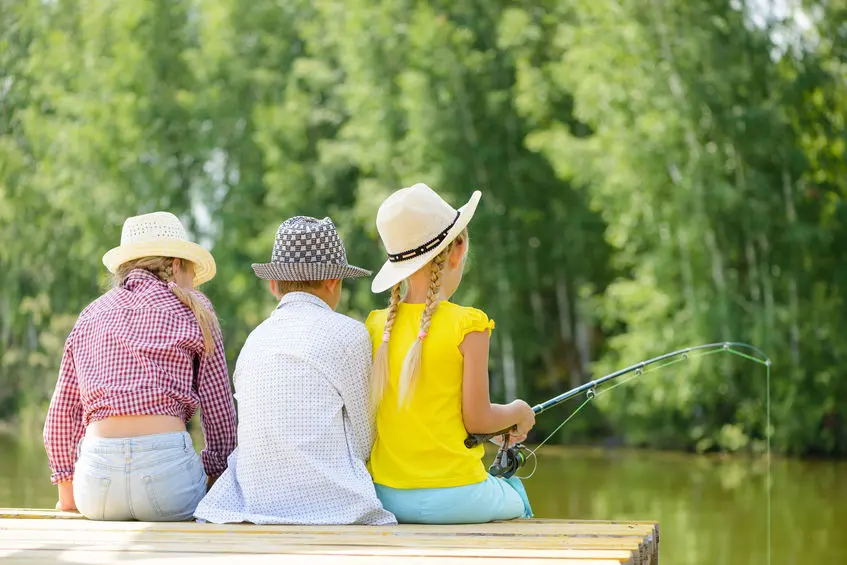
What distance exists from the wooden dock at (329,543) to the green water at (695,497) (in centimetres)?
432

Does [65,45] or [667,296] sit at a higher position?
[65,45]

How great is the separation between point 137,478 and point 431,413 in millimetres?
839

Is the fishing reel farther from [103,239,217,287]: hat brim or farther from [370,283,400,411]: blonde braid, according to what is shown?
[103,239,217,287]: hat brim

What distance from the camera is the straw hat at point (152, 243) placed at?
4.16m

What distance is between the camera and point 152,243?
4.15 meters

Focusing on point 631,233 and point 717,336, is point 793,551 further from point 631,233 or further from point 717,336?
point 631,233

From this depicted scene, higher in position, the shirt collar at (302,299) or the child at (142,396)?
the shirt collar at (302,299)

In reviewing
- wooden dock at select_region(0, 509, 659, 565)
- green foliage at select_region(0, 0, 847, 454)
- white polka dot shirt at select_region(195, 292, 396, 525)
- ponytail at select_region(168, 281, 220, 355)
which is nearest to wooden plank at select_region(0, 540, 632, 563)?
wooden dock at select_region(0, 509, 659, 565)

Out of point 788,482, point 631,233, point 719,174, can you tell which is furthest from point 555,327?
point 788,482

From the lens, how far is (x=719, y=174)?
1471 centimetres

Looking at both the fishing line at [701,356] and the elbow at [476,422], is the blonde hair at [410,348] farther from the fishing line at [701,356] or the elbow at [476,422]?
the fishing line at [701,356]

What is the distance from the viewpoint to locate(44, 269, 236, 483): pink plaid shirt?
387cm

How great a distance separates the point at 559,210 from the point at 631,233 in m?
2.58

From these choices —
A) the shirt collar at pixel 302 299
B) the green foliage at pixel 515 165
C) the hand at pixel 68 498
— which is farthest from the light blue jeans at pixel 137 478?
the green foliage at pixel 515 165
